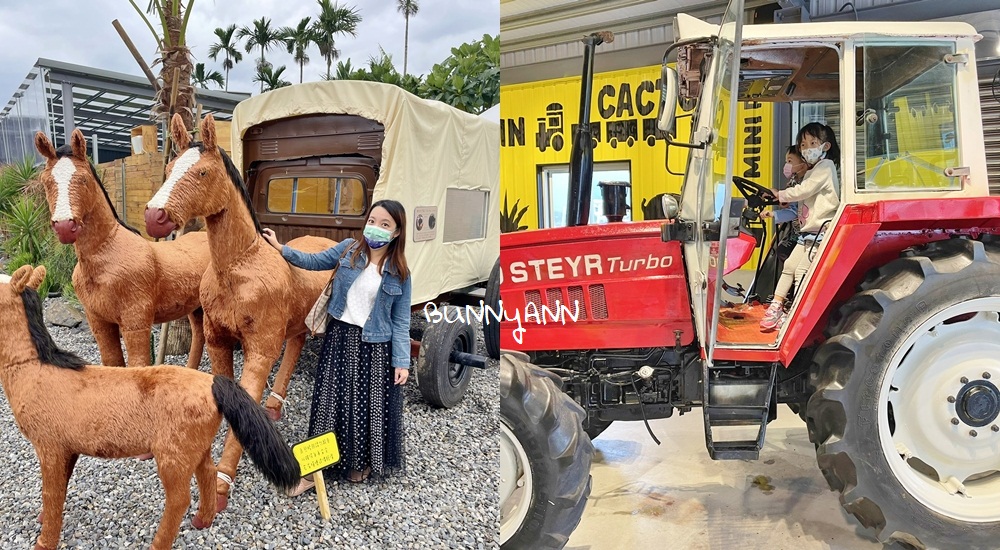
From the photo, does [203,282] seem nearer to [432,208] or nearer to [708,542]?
[432,208]

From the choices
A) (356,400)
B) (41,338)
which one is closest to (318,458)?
(356,400)

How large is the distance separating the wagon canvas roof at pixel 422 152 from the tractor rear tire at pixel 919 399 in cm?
121

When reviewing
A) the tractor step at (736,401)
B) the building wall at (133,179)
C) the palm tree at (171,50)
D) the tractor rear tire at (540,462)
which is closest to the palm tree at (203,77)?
the palm tree at (171,50)

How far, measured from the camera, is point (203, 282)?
1773mm

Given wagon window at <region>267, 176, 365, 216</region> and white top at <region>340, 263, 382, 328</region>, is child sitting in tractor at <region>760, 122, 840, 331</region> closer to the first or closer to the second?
white top at <region>340, 263, 382, 328</region>

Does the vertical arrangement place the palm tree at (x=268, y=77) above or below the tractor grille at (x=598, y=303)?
above

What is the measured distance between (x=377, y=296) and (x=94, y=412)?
0.78 meters

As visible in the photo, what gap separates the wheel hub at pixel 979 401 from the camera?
5.86 feet

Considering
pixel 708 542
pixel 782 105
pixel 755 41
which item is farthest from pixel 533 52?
pixel 708 542

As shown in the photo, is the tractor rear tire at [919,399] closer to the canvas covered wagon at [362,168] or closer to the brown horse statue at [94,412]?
the canvas covered wagon at [362,168]

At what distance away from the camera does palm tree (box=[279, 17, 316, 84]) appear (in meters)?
1.50

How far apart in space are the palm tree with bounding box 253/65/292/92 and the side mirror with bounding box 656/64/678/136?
112 centimetres

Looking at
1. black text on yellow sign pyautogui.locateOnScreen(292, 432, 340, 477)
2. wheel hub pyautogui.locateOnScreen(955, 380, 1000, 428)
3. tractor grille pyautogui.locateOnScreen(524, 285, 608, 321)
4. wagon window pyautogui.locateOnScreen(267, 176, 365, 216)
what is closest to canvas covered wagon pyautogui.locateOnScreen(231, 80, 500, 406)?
wagon window pyautogui.locateOnScreen(267, 176, 365, 216)

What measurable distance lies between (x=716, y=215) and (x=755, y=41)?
54 centimetres
